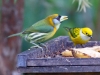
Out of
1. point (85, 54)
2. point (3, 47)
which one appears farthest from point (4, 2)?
point (85, 54)

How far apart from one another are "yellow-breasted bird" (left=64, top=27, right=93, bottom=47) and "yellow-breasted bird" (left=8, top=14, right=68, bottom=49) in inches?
13.8

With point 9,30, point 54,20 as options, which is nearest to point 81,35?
point 54,20

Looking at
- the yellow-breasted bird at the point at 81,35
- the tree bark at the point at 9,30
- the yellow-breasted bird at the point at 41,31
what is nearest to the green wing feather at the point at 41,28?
the yellow-breasted bird at the point at 41,31

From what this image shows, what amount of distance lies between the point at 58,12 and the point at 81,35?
3.94 meters

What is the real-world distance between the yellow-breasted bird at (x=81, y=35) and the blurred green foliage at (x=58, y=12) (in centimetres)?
285

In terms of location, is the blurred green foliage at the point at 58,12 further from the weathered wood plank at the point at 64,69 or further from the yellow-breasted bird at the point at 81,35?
the weathered wood plank at the point at 64,69

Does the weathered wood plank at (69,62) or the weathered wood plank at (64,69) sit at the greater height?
the weathered wood plank at (69,62)

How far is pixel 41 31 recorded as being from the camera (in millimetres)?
4617

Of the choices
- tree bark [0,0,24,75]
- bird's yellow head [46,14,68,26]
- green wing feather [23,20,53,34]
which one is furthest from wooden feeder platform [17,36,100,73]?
tree bark [0,0,24,75]

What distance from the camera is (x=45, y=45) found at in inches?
177

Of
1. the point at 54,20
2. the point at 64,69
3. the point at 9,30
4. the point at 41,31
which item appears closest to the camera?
the point at 64,69

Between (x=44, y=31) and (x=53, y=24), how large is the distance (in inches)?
11.1

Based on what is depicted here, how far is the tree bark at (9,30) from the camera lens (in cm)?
598

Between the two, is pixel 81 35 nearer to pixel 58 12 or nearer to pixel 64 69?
pixel 64 69
